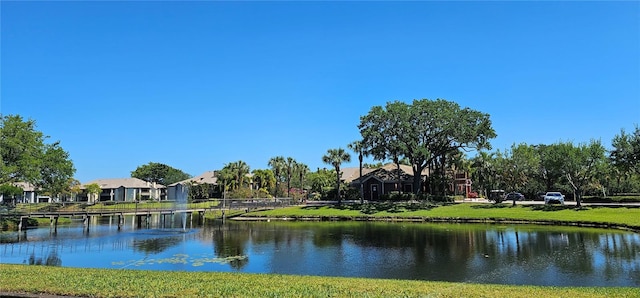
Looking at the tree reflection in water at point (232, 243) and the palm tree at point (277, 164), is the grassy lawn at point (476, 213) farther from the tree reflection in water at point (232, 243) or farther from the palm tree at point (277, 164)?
the palm tree at point (277, 164)

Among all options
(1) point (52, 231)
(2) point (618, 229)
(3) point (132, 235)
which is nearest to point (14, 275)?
(3) point (132, 235)

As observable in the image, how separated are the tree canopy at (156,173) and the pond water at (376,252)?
103553mm

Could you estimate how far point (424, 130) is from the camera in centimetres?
6275

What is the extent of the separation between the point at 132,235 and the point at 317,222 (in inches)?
850

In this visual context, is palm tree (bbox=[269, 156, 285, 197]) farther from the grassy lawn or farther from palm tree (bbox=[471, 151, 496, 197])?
palm tree (bbox=[471, 151, 496, 197])

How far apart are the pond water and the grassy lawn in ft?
13.8

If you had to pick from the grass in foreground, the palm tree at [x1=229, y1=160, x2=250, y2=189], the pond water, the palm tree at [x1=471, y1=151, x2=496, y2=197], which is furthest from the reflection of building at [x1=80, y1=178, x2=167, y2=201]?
the grass in foreground

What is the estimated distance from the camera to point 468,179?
287 feet

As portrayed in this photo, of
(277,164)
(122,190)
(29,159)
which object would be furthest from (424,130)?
(122,190)

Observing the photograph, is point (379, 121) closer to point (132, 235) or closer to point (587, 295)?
point (132, 235)

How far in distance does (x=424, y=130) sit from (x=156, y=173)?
106741 millimetres

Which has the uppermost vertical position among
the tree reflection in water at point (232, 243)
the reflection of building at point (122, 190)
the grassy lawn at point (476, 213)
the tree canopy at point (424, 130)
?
the tree canopy at point (424, 130)

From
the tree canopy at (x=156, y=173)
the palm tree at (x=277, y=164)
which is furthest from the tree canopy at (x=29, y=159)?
the tree canopy at (x=156, y=173)

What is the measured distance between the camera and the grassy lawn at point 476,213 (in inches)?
1683
